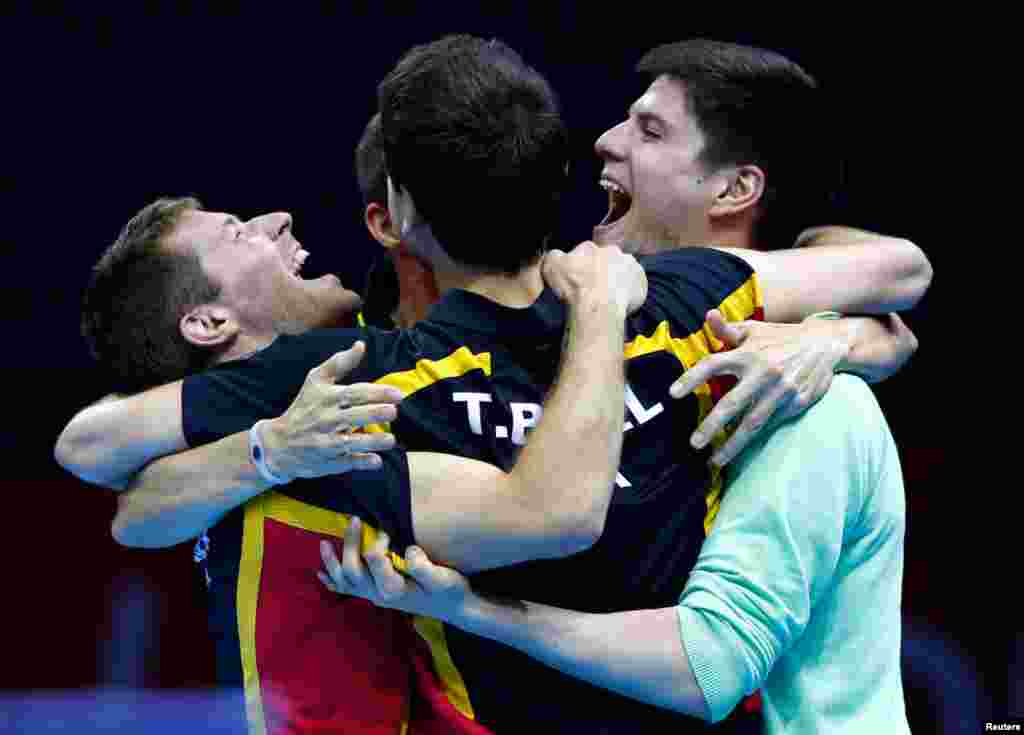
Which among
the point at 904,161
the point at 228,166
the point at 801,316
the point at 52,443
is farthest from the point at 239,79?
the point at 801,316

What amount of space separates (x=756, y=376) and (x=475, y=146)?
0.50 m

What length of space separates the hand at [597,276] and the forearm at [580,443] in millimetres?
85

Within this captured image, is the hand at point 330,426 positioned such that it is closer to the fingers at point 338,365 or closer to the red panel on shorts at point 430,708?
the fingers at point 338,365

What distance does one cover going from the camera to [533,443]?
1.79 metres

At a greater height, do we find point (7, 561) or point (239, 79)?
point (239, 79)

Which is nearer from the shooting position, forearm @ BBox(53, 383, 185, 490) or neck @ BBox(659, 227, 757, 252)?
forearm @ BBox(53, 383, 185, 490)

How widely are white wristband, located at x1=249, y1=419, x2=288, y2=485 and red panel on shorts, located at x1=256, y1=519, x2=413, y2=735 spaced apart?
127 mm

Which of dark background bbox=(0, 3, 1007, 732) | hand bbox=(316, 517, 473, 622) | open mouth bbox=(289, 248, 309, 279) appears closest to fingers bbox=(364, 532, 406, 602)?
hand bbox=(316, 517, 473, 622)

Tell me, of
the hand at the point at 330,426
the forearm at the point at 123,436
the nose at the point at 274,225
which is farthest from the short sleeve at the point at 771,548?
the nose at the point at 274,225

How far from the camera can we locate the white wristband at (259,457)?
180cm

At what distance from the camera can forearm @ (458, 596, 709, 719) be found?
1.87 metres

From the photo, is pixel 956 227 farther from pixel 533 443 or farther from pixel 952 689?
pixel 533 443

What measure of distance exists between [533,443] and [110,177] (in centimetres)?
287

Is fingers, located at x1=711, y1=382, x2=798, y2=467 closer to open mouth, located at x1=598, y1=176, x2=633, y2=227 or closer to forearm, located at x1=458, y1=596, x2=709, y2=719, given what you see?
forearm, located at x1=458, y1=596, x2=709, y2=719
